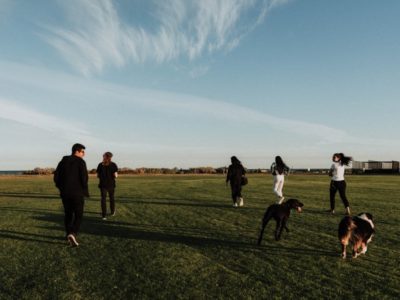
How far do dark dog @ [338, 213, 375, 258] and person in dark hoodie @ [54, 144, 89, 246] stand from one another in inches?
210

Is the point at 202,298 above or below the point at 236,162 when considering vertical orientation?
below

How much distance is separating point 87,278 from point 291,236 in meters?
4.95

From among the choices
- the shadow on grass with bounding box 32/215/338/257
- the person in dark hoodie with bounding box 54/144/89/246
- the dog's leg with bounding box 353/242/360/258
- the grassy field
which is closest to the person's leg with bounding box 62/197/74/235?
the person in dark hoodie with bounding box 54/144/89/246

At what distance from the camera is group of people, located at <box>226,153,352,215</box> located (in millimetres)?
12906

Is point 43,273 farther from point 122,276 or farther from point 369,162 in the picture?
point 369,162

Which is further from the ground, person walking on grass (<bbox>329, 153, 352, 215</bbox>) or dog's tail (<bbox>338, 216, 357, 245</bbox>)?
person walking on grass (<bbox>329, 153, 352, 215</bbox>)

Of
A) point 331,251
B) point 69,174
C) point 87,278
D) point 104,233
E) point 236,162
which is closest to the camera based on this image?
point 87,278

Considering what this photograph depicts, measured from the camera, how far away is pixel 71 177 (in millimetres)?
8023

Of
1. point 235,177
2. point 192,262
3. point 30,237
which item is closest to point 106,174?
point 30,237

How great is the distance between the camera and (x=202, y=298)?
16.3 feet

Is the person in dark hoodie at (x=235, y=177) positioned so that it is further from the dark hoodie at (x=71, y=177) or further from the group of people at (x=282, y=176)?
the dark hoodie at (x=71, y=177)

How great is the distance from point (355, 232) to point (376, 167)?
281 ft

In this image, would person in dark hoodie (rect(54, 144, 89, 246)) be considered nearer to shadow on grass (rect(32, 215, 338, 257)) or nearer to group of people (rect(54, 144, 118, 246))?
group of people (rect(54, 144, 118, 246))

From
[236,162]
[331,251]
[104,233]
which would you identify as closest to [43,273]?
[104,233]
